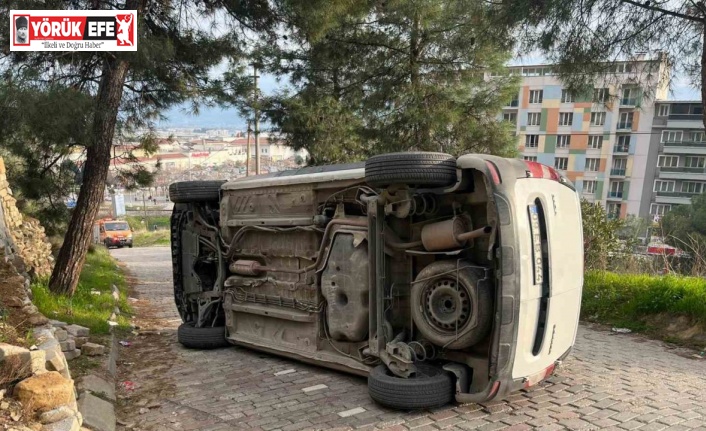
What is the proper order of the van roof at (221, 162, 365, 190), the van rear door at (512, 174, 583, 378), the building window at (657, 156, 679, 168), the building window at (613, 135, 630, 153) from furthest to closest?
the building window at (613, 135, 630, 153) < the building window at (657, 156, 679, 168) < the van roof at (221, 162, 365, 190) < the van rear door at (512, 174, 583, 378)

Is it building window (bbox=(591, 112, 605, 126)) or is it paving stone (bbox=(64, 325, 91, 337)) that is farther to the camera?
building window (bbox=(591, 112, 605, 126))

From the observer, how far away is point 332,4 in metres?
8.38

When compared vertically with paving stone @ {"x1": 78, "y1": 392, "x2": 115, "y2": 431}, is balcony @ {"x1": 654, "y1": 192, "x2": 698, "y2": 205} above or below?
above

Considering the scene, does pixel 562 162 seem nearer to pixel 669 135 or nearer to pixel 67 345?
pixel 669 135

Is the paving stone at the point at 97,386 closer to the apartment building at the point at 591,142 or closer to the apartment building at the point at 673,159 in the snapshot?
the apartment building at the point at 591,142

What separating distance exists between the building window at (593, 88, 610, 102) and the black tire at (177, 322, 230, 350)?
20.9ft

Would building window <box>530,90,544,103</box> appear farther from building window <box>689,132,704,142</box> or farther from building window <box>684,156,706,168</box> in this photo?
building window <box>684,156,706,168</box>

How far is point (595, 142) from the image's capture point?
4766 centimetres

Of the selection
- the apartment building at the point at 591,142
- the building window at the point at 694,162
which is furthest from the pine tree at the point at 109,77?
the building window at the point at 694,162

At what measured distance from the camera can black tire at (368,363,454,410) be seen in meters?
4.05

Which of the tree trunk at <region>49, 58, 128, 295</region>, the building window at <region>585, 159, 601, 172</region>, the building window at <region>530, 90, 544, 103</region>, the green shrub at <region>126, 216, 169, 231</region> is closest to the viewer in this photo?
the tree trunk at <region>49, 58, 128, 295</region>

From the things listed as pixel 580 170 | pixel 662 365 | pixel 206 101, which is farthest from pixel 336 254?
pixel 580 170

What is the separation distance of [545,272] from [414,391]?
1394 millimetres

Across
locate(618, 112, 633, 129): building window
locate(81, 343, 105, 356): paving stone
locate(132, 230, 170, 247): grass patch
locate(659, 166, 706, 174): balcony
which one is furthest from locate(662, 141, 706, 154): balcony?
locate(81, 343, 105, 356): paving stone
